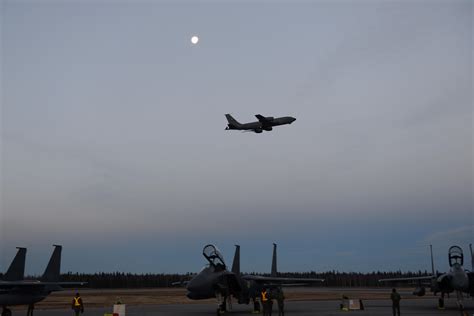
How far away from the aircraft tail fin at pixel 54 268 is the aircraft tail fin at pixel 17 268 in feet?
5.00

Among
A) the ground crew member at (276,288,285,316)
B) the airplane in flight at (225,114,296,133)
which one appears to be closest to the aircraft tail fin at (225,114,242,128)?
the airplane in flight at (225,114,296,133)

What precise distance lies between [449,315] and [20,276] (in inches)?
852

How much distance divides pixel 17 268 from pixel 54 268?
2.31 metres

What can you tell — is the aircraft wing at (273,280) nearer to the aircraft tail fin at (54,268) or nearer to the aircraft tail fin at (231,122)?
the aircraft tail fin at (54,268)

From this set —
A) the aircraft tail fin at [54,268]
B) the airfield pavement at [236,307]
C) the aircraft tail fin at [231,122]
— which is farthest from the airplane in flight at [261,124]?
the aircraft tail fin at [54,268]

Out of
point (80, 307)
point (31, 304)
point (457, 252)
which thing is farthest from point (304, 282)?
point (31, 304)

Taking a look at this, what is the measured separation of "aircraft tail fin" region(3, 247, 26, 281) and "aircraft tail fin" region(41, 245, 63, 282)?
152cm

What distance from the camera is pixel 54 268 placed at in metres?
25.6

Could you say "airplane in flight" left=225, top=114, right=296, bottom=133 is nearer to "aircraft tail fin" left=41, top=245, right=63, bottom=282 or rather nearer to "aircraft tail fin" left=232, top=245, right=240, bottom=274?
"aircraft tail fin" left=232, top=245, right=240, bottom=274

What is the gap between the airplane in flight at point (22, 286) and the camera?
2202 centimetres

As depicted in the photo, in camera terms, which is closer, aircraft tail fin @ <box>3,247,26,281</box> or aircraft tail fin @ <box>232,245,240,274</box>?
aircraft tail fin @ <box>3,247,26,281</box>

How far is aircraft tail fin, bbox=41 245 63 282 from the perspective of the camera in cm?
2527

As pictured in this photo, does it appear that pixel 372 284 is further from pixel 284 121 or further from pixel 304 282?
→ pixel 304 282

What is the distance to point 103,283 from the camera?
80.6 m
